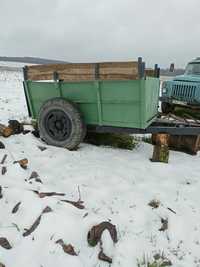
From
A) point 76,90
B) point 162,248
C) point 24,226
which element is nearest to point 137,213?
point 162,248

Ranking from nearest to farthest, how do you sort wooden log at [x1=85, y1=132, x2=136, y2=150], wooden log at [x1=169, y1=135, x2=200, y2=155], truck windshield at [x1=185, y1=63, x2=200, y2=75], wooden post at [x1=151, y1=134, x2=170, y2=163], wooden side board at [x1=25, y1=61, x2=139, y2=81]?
wooden side board at [x1=25, y1=61, x2=139, y2=81] < wooden post at [x1=151, y1=134, x2=170, y2=163] < wooden log at [x1=169, y1=135, x2=200, y2=155] < wooden log at [x1=85, y1=132, x2=136, y2=150] < truck windshield at [x1=185, y1=63, x2=200, y2=75]

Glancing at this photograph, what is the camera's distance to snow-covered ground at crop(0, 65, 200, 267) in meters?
3.14

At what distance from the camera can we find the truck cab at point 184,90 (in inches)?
358

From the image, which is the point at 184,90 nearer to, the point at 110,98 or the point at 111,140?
the point at 111,140

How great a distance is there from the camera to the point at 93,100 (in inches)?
229

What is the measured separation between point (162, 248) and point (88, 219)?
2.92 feet

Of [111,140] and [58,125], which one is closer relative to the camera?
[58,125]

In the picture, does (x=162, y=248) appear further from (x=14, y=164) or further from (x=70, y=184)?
(x=14, y=164)

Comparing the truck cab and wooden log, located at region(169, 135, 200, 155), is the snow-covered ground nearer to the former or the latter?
wooden log, located at region(169, 135, 200, 155)

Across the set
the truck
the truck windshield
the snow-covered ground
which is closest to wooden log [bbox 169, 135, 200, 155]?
the truck

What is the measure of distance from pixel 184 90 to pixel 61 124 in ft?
15.8

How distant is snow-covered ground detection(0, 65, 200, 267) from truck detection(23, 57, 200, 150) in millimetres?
562

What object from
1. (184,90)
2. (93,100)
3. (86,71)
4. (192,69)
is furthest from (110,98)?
(192,69)

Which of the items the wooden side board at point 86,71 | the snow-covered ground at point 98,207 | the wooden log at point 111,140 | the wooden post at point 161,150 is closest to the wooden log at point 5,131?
the snow-covered ground at point 98,207
